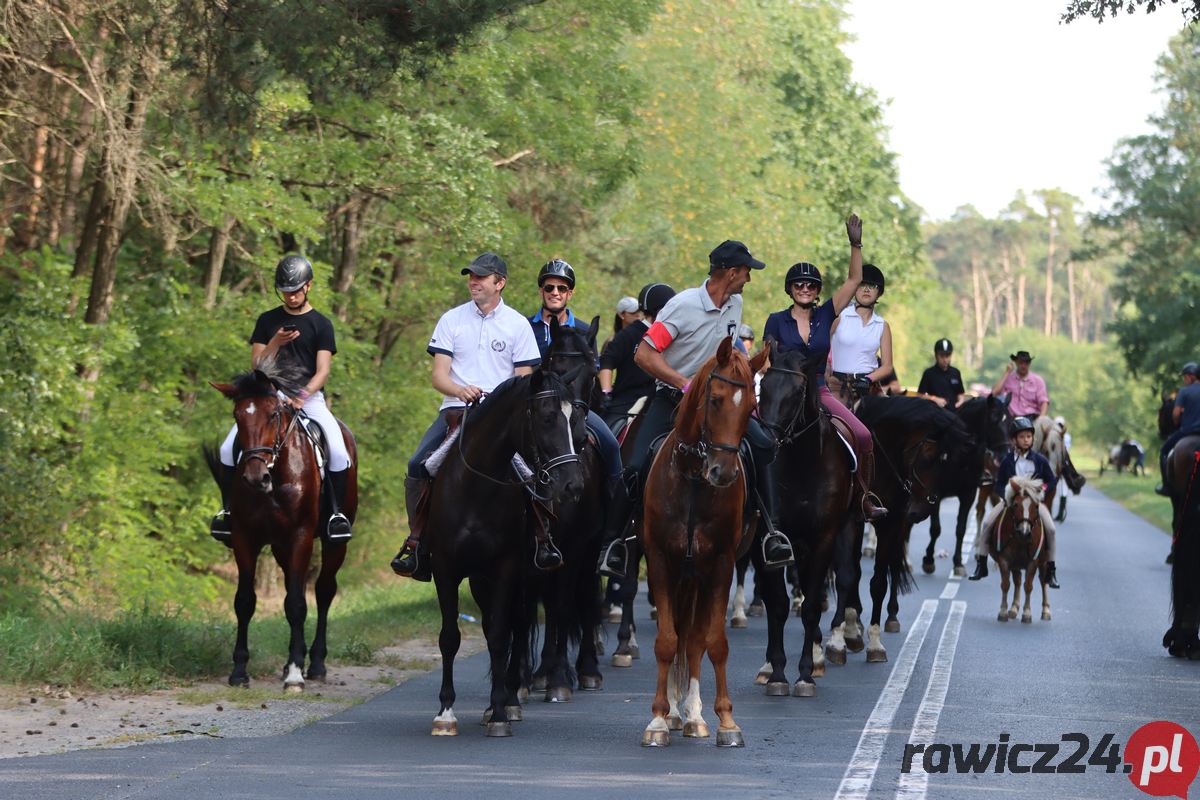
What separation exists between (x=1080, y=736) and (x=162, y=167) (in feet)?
45.8

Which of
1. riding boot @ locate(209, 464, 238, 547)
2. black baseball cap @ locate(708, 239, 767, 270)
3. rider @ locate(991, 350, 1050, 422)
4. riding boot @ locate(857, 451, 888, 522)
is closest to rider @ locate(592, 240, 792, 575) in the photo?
black baseball cap @ locate(708, 239, 767, 270)

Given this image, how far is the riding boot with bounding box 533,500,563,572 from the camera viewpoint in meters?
10.9

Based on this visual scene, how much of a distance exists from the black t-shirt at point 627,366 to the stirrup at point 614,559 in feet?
12.9

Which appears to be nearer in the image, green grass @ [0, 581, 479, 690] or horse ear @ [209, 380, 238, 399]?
green grass @ [0, 581, 479, 690]

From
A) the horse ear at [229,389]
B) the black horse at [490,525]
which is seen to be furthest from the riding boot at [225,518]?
the black horse at [490,525]

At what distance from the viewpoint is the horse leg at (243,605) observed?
41.8ft

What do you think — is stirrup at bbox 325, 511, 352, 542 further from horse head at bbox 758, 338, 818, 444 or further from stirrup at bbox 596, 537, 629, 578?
horse head at bbox 758, 338, 818, 444

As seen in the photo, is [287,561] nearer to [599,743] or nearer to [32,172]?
[599,743]

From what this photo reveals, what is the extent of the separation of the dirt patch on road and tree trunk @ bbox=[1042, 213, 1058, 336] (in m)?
173

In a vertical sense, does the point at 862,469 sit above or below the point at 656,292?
below

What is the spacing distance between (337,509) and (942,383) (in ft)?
34.6

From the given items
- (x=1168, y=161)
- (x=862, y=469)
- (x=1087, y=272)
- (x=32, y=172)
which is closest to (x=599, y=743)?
(x=862, y=469)

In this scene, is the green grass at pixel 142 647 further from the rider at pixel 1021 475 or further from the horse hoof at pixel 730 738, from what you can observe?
the rider at pixel 1021 475

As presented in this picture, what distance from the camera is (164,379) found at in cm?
2364
